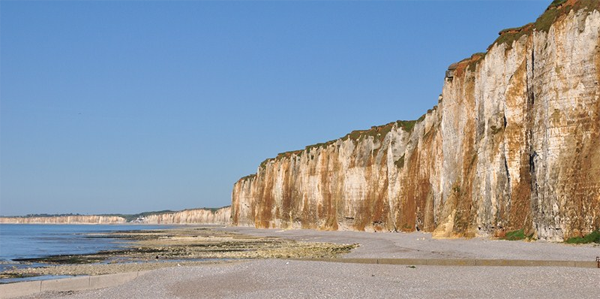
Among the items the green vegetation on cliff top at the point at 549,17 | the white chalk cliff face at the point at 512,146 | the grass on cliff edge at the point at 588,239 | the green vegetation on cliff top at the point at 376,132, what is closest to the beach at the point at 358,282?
the grass on cliff edge at the point at 588,239

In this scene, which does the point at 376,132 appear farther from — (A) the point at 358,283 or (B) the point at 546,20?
(A) the point at 358,283

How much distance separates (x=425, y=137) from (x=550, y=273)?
152 ft

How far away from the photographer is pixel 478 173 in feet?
130

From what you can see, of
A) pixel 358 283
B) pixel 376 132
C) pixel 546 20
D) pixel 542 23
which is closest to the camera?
pixel 358 283

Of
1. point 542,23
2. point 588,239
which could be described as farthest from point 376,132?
point 588,239

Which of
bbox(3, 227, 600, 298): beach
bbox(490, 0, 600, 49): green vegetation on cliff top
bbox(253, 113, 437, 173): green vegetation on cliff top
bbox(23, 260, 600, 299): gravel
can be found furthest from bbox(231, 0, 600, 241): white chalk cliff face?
bbox(23, 260, 600, 299): gravel

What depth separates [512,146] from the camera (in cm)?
3641

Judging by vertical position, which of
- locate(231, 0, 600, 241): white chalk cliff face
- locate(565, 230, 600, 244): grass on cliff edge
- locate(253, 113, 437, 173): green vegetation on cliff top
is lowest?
locate(565, 230, 600, 244): grass on cliff edge

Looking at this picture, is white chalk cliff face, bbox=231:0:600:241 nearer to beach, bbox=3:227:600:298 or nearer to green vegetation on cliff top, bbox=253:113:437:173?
green vegetation on cliff top, bbox=253:113:437:173

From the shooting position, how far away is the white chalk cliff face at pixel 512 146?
2877 centimetres

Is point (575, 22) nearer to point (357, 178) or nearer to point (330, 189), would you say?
point (357, 178)

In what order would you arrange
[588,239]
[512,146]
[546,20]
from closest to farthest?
[588,239] < [546,20] < [512,146]

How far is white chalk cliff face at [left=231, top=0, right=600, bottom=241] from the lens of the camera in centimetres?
2877

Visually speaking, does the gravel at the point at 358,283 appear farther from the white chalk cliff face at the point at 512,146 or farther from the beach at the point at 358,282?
the white chalk cliff face at the point at 512,146
